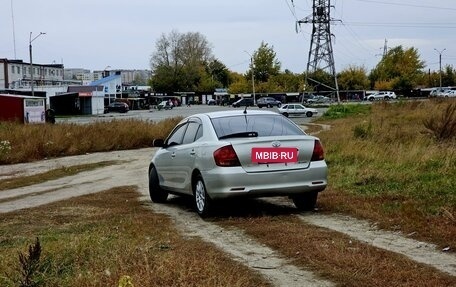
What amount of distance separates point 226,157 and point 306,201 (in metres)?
1.59

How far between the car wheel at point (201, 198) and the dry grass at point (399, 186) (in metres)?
1.83

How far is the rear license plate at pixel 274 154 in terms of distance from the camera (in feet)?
28.0

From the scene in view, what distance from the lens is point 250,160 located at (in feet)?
28.0

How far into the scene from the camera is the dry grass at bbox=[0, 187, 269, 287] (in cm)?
492

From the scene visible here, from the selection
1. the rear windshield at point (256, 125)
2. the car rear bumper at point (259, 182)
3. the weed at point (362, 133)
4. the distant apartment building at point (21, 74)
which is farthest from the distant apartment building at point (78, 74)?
the car rear bumper at point (259, 182)

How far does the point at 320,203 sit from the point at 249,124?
176 centimetres

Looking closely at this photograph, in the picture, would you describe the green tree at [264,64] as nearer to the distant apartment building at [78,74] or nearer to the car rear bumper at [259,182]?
the distant apartment building at [78,74]

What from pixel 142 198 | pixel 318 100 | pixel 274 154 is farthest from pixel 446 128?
pixel 318 100

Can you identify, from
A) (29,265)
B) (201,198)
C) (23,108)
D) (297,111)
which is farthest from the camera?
(297,111)

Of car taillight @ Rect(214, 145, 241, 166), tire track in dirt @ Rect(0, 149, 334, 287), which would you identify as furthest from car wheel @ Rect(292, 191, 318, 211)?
tire track in dirt @ Rect(0, 149, 334, 287)

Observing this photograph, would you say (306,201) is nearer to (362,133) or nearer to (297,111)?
(362,133)

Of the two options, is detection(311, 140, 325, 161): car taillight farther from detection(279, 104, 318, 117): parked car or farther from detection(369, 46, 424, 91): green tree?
detection(369, 46, 424, 91): green tree

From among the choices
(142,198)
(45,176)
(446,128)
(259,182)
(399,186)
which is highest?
(446,128)

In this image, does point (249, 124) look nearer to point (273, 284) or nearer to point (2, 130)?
point (273, 284)
